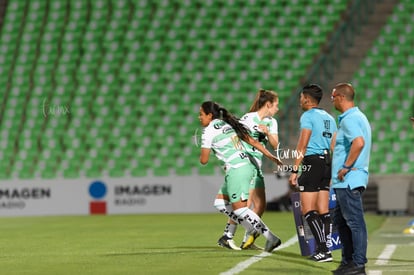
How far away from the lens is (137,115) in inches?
1081

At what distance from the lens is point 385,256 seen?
1237 cm

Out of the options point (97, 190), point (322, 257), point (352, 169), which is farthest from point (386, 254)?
point (97, 190)

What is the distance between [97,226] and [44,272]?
8.86m

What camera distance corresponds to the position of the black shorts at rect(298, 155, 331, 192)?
1145 cm

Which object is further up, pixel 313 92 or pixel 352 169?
pixel 313 92

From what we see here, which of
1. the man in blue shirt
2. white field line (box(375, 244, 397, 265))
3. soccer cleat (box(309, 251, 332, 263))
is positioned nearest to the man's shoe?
the man in blue shirt

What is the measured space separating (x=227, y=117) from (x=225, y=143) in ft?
1.28

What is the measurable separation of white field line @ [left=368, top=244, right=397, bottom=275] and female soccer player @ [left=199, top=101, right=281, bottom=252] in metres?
1.24

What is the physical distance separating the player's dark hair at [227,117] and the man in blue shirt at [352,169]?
2.33 m

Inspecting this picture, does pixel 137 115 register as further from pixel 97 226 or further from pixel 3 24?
pixel 97 226

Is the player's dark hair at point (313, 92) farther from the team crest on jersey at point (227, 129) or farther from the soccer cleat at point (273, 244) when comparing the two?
the soccer cleat at point (273, 244)

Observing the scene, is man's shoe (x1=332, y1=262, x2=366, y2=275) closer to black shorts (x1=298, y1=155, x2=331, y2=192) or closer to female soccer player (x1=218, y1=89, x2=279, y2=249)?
black shorts (x1=298, y1=155, x2=331, y2=192)

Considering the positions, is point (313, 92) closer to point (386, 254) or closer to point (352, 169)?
point (352, 169)

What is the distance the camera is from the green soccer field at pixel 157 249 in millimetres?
10719
